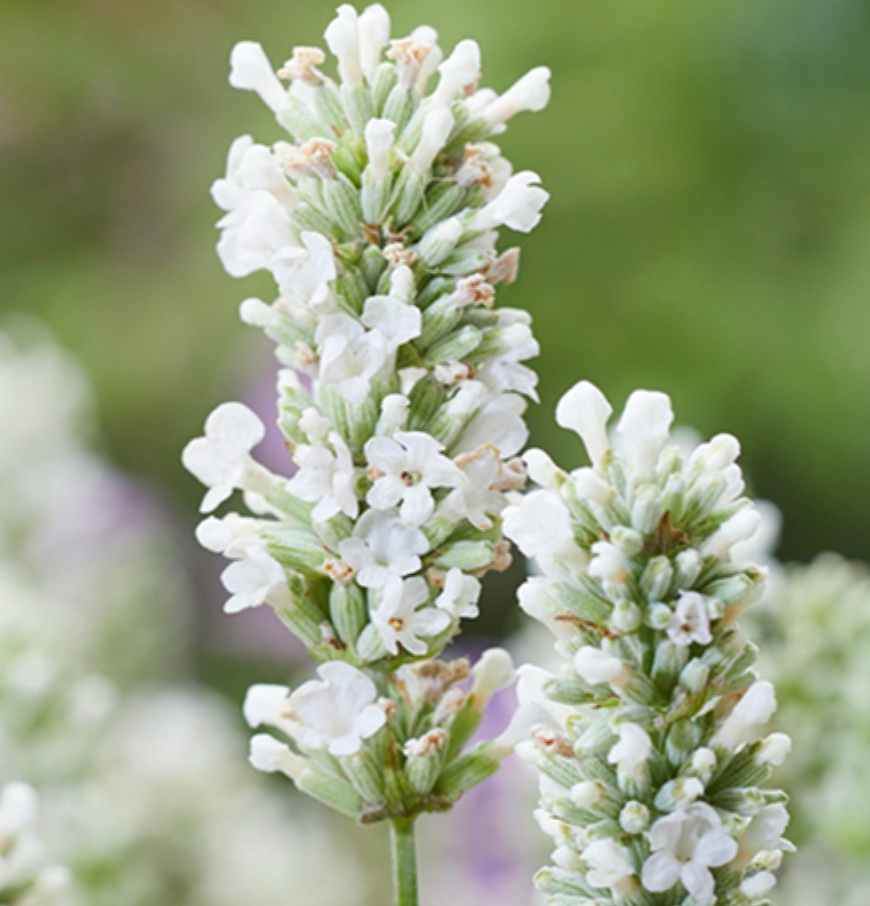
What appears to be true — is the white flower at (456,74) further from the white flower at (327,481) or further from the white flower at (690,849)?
the white flower at (690,849)

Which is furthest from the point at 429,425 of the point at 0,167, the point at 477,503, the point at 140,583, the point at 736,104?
the point at 0,167

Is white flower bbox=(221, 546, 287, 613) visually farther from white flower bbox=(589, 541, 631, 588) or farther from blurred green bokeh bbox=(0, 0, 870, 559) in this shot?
blurred green bokeh bbox=(0, 0, 870, 559)

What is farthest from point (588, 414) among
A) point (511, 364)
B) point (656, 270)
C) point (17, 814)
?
point (656, 270)

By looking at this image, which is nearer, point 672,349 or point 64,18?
point 672,349

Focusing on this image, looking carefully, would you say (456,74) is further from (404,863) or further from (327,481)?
(404,863)

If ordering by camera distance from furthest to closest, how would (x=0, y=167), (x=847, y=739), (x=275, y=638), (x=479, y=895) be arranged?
(x=0, y=167)
(x=275, y=638)
(x=479, y=895)
(x=847, y=739)

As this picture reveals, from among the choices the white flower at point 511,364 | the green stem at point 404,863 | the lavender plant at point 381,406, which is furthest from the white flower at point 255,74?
the green stem at point 404,863

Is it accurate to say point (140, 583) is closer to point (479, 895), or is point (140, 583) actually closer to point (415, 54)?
point (479, 895)
